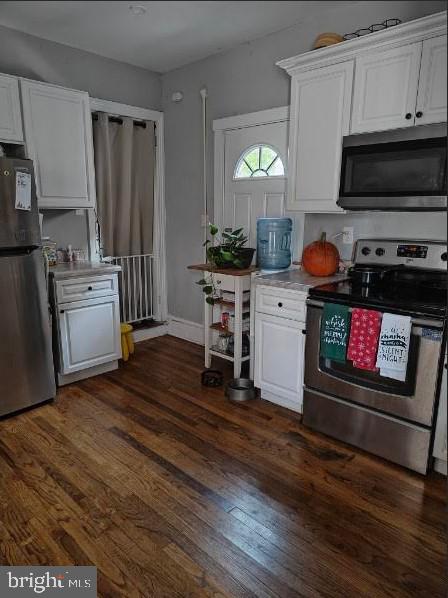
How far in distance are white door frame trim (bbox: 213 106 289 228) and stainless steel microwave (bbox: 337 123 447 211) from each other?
795 millimetres

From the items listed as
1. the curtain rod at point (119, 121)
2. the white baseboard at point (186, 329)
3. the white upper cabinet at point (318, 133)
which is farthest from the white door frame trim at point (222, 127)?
the white baseboard at point (186, 329)

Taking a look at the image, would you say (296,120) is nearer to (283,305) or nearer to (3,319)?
(283,305)

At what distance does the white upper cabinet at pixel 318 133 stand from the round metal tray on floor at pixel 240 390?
4.06ft

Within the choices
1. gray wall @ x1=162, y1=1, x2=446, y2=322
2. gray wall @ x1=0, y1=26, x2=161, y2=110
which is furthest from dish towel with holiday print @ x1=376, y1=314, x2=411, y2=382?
gray wall @ x1=0, y1=26, x2=161, y2=110

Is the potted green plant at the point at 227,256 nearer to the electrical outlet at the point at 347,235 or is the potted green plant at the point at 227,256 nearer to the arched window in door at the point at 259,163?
the arched window in door at the point at 259,163

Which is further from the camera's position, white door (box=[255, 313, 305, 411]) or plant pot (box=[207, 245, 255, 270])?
plant pot (box=[207, 245, 255, 270])

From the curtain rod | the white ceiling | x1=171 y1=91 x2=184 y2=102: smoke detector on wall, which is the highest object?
x1=171 y1=91 x2=184 y2=102: smoke detector on wall

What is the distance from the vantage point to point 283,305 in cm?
238

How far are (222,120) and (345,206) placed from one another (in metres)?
1.43

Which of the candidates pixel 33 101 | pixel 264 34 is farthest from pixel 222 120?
pixel 264 34

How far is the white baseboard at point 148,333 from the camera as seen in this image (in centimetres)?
379

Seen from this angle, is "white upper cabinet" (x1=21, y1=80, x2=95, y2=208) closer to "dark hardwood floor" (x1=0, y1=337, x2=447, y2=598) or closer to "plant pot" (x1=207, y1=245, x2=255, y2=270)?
"plant pot" (x1=207, y1=245, x2=255, y2=270)

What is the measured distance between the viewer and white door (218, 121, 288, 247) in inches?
113

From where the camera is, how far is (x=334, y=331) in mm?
2061
